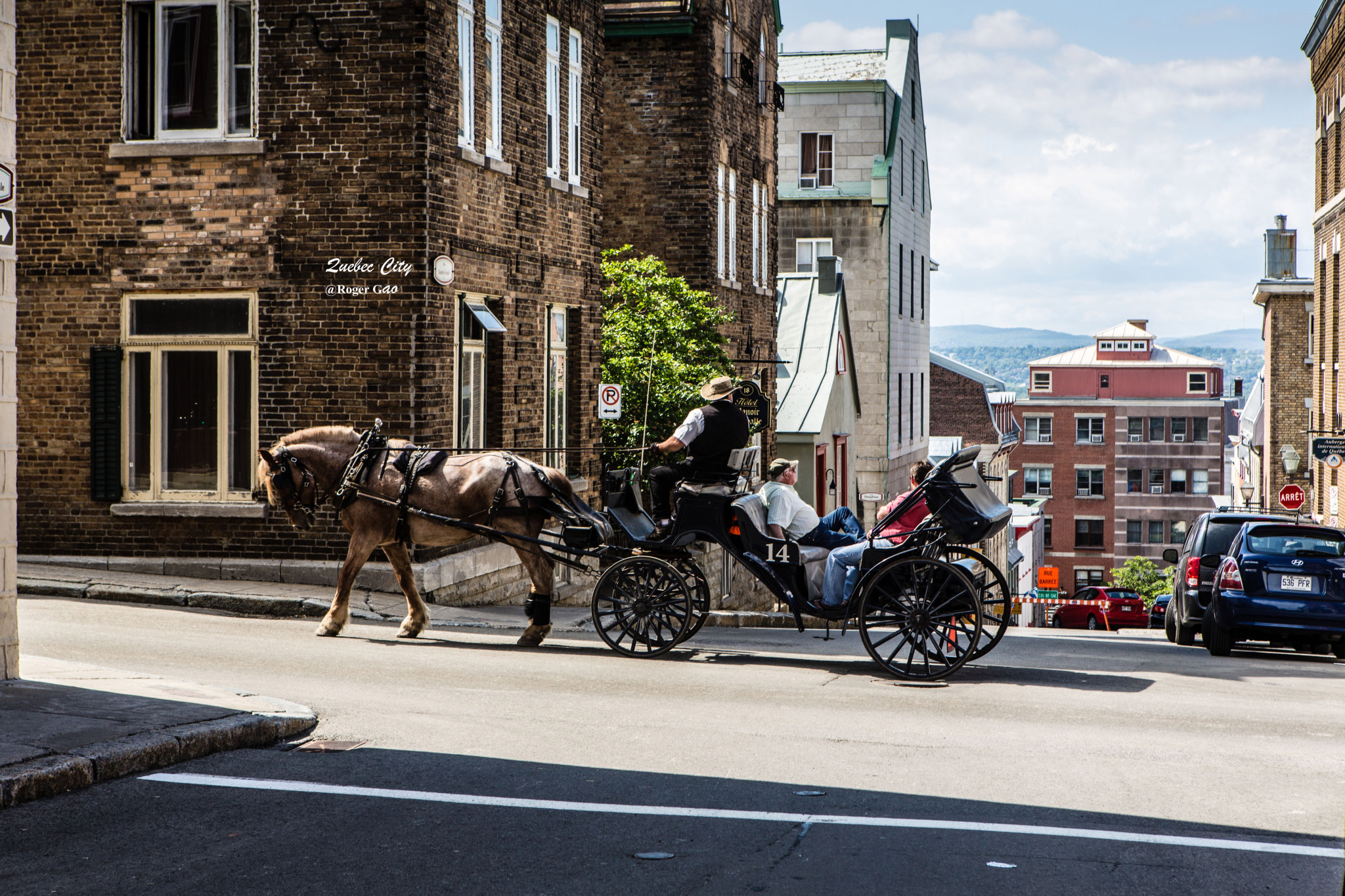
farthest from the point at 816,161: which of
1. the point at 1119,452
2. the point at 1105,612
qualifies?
the point at 1119,452

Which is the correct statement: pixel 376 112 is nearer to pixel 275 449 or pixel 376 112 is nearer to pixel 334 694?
pixel 275 449

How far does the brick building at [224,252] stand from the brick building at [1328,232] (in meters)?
26.2

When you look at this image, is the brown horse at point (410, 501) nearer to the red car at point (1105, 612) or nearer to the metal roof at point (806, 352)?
the metal roof at point (806, 352)

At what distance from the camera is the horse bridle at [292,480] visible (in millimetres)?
12414

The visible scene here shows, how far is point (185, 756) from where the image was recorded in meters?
7.57

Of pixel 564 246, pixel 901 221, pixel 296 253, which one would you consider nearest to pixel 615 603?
pixel 296 253

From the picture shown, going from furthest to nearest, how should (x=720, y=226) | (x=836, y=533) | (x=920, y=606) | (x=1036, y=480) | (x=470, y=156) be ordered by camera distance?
(x=1036, y=480)
(x=720, y=226)
(x=470, y=156)
(x=836, y=533)
(x=920, y=606)

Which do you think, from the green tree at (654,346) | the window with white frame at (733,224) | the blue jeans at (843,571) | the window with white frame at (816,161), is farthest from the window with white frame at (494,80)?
the window with white frame at (816,161)

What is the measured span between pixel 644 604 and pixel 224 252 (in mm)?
6554

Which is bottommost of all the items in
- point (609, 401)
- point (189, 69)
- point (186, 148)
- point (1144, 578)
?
point (1144, 578)

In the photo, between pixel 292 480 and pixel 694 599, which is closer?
pixel 694 599

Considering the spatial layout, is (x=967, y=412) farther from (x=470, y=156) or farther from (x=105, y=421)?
(x=105, y=421)

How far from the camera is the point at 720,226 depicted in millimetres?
26078

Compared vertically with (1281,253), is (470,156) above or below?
below
